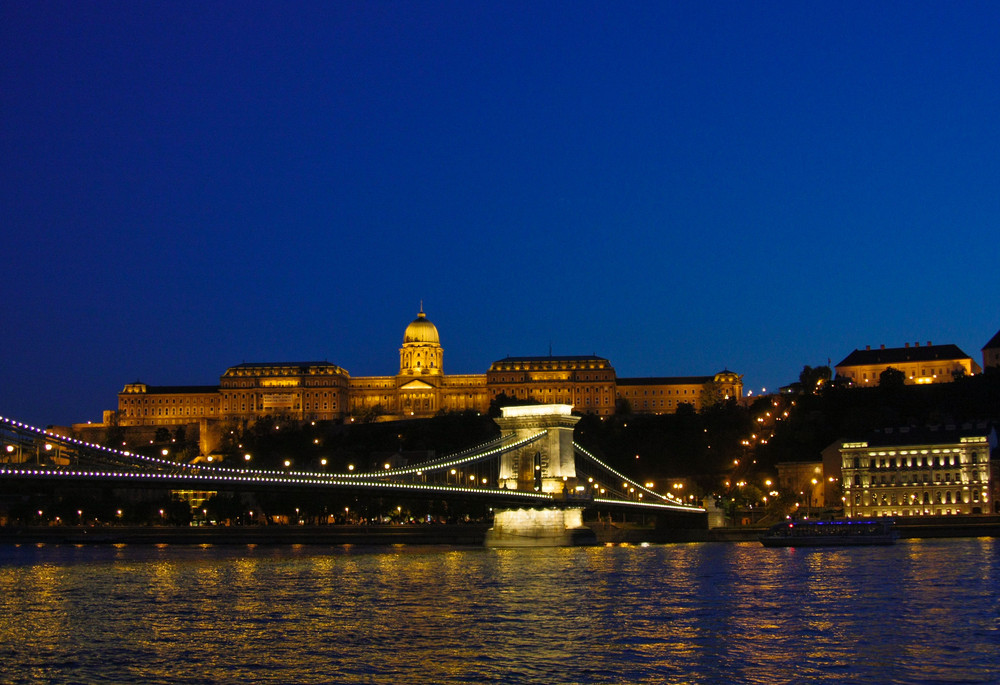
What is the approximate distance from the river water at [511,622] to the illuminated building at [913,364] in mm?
74137

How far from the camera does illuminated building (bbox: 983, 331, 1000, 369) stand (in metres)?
105

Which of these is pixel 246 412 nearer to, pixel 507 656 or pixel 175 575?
pixel 175 575

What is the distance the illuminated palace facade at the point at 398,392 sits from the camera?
132 meters

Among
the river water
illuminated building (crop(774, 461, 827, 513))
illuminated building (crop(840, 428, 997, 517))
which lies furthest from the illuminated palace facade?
the river water

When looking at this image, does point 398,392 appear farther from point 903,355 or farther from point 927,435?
point 927,435

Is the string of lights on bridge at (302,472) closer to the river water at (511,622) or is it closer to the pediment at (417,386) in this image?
the river water at (511,622)

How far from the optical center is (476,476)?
5403 centimetres

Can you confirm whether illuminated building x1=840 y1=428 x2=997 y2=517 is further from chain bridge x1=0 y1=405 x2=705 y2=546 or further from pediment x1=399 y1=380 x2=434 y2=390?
pediment x1=399 y1=380 x2=434 y2=390

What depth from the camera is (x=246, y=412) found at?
444ft

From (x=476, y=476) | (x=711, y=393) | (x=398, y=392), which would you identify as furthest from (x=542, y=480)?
(x=398, y=392)

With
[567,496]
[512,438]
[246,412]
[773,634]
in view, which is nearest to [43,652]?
[773,634]

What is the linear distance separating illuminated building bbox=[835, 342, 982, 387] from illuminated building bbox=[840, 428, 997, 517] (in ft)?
138

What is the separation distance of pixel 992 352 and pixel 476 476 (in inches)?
2571

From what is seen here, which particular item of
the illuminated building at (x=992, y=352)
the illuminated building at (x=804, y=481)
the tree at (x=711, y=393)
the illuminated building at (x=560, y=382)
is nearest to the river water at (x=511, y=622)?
the illuminated building at (x=804, y=481)
